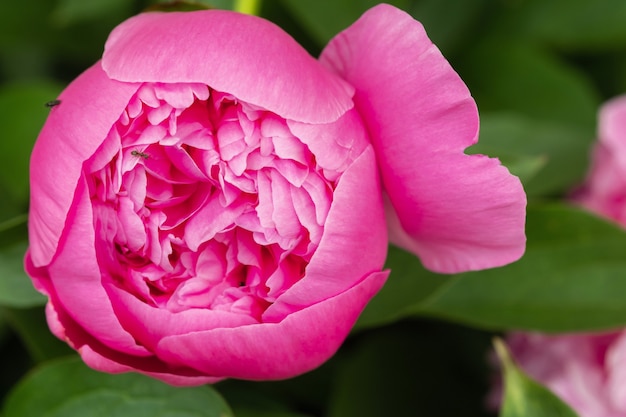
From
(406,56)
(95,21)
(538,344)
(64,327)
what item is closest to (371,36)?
(406,56)

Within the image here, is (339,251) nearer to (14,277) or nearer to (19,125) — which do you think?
(14,277)

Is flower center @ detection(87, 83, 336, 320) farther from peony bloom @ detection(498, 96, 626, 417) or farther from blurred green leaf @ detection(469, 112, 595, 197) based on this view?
peony bloom @ detection(498, 96, 626, 417)

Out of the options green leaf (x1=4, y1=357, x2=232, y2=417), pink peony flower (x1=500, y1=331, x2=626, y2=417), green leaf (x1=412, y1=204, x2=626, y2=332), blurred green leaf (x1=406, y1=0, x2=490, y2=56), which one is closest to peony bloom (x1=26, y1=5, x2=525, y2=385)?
green leaf (x1=4, y1=357, x2=232, y2=417)

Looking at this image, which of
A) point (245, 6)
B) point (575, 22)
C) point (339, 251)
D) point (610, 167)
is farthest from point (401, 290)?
point (575, 22)

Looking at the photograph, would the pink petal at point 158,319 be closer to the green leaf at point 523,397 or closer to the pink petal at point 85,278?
the pink petal at point 85,278

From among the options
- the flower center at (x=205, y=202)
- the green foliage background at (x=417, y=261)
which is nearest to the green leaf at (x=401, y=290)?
the green foliage background at (x=417, y=261)

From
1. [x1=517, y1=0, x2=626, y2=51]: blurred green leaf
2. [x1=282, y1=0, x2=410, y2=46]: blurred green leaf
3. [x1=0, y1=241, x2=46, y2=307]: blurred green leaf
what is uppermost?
[x1=282, y1=0, x2=410, y2=46]: blurred green leaf

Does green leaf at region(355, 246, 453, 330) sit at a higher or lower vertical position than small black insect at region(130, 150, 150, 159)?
lower
